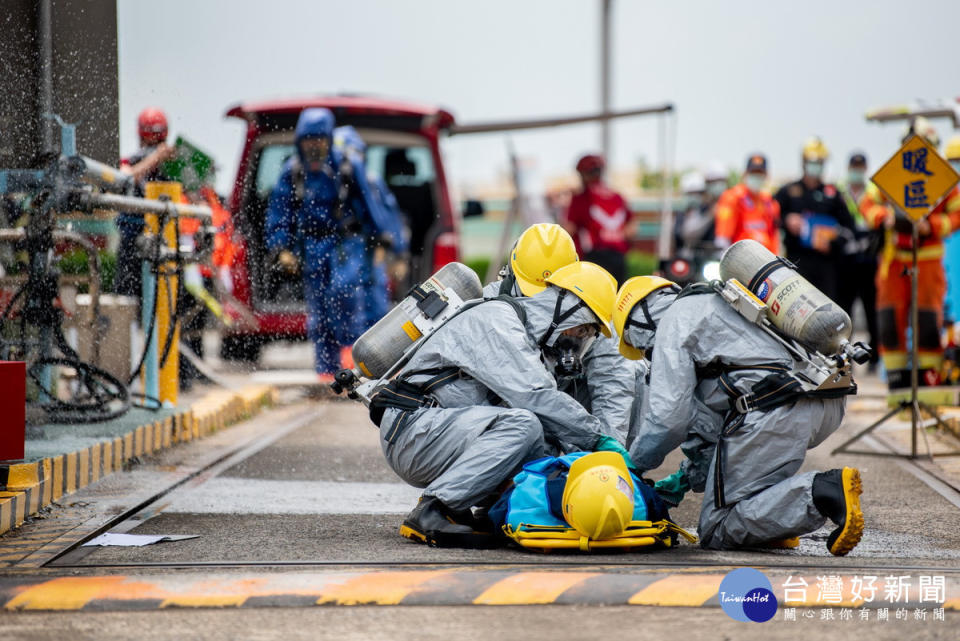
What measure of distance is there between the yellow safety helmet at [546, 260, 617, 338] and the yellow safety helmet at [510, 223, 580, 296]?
160 mm

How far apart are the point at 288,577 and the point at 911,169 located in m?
5.31

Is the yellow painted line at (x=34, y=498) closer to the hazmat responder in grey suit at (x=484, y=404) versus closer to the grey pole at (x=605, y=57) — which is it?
the hazmat responder in grey suit at (x=484, y=404)

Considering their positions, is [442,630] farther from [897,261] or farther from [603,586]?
[897,261]

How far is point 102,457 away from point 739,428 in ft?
12.1

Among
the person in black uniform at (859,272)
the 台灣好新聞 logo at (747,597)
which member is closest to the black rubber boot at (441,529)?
the 台灣好新聞 logo at (747,597)

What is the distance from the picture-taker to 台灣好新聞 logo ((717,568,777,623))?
4.31m

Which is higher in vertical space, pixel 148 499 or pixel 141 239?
pixel 141 239

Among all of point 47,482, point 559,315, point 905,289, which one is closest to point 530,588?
point 559,315

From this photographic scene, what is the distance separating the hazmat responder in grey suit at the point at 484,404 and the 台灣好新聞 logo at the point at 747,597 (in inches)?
Result: 40.7

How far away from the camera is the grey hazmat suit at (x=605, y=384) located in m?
5.95

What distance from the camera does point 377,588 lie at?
182 inches

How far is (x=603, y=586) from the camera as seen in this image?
461cm

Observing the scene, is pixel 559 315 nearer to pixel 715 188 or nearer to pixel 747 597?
pixel 747 597

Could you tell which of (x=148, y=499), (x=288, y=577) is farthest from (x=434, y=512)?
(x=148, y=499)
